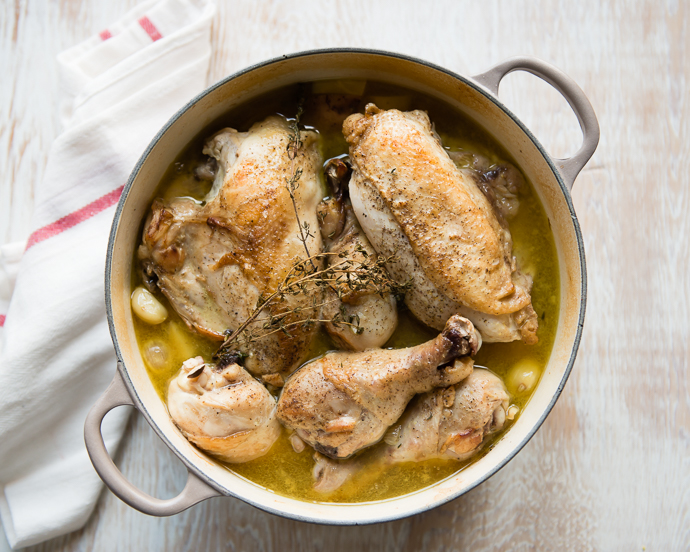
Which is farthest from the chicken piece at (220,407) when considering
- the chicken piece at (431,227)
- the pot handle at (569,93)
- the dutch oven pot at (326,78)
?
the pot handle at (569,93)

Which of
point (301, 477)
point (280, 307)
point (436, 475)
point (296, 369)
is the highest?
point (280, 307)

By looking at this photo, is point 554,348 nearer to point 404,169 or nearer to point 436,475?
point 436,475

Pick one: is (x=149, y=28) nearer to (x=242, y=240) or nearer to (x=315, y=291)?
(x=242, y=240)

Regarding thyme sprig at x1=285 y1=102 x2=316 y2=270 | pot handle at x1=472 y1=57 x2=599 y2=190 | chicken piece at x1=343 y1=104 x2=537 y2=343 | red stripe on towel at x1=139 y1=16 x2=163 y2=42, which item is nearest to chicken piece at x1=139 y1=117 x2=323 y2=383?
thyme sprig at x1=285 y1=102 x2=316 y2=270

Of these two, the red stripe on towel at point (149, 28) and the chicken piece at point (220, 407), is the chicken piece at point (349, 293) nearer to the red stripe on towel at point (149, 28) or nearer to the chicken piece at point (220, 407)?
the chicken piece at point (220, 407)

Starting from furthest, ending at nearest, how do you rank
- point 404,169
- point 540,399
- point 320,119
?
point 320,119, point 540,399, point 404,169

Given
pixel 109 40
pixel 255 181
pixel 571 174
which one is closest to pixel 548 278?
pixel 571 174
